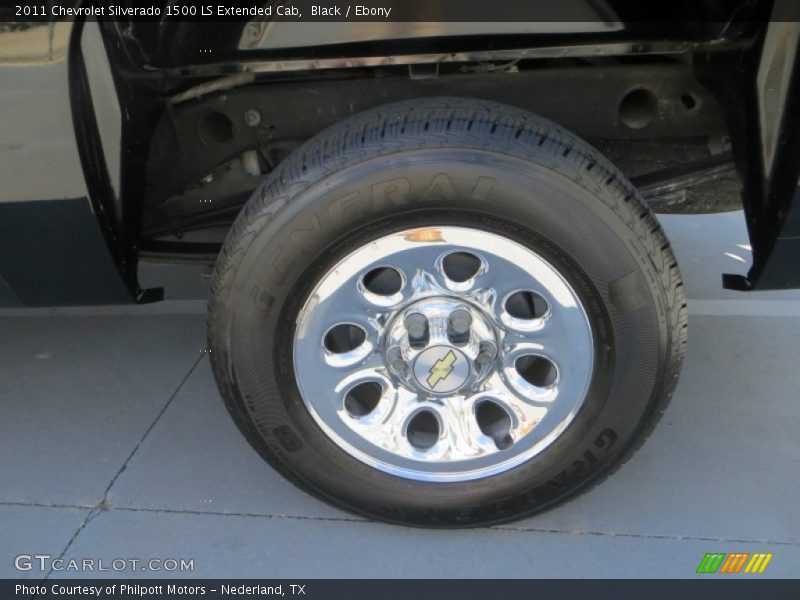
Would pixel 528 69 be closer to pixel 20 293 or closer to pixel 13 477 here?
pixel 20 293

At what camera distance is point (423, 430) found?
2303 millimetres

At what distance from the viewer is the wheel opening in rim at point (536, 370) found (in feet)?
7.05

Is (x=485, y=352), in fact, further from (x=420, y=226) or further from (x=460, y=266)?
(x=420, y=226)

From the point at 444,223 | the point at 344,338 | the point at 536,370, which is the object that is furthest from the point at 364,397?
the point at 444,223

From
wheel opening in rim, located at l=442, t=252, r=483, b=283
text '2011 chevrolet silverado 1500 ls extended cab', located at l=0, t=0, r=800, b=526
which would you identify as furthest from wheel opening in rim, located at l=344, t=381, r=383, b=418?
wheel opening in rim, located at l=442, t=252, r=483, b=283

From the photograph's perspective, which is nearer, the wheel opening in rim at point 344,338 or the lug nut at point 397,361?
the lug nut at point 397,361

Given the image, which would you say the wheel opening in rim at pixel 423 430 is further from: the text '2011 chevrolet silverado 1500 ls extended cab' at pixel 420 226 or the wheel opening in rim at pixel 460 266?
the wheel opening in rim at pixel 460 266

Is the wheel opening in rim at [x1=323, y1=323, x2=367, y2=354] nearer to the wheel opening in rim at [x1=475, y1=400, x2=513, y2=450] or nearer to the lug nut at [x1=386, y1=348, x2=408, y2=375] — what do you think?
the lug nut at [x1=386, y1=348, x2=408, y2=375]

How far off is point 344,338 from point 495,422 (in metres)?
0.53

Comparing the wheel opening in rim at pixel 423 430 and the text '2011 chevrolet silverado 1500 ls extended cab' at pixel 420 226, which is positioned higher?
the text '2011 chevrolet silverado 1500 ls extended cab' at pixel 420 226

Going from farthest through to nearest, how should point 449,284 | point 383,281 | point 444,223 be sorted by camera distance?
point 383,281
point 449,284
point 444,223

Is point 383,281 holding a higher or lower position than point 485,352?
higher

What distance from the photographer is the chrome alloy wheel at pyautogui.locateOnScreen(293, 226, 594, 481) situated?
1.96 m
